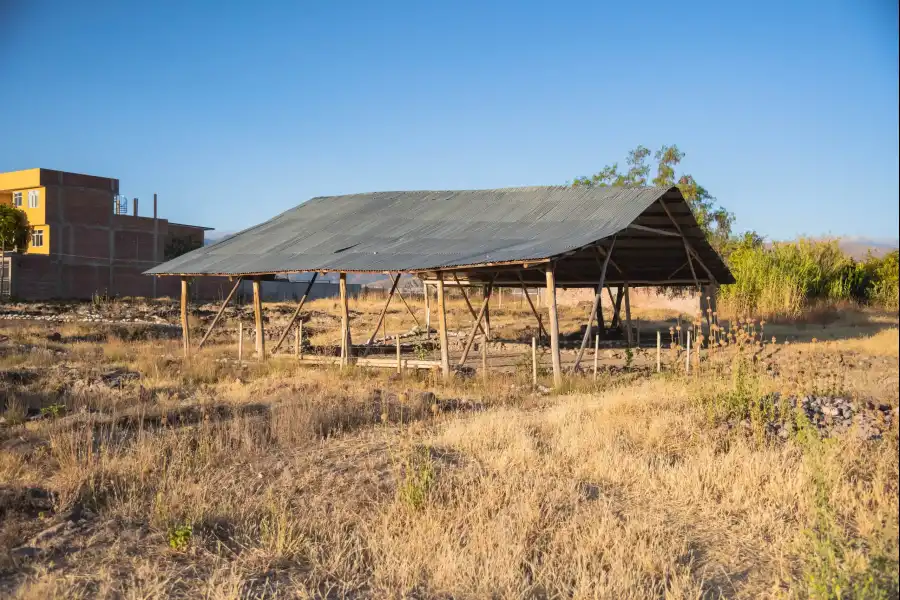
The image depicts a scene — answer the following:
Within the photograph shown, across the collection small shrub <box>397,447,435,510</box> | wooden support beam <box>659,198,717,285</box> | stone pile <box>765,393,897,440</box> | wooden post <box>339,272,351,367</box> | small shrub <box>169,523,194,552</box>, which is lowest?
small shrub <box>169,523,194,552</box>

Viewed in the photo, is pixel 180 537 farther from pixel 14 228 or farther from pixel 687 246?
pixel 14 228

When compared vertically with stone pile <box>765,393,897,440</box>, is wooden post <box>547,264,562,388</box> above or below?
above

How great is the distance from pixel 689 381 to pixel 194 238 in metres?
54.6

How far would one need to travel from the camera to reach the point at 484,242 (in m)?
17.8

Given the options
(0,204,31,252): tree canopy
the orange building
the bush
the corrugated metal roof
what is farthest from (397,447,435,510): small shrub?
(0,204,31,252): tree canopy

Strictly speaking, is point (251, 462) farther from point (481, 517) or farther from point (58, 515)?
point (481, 517)

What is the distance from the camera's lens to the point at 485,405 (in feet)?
40.3

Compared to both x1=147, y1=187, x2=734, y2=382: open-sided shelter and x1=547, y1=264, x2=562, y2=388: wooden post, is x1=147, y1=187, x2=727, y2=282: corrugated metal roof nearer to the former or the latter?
x1=147, y1=187, x2=734, y2=382: open-sided shelter

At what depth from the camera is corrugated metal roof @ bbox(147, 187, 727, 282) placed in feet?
54.4

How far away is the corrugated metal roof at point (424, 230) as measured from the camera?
1658cm

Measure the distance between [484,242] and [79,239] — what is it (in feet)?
128

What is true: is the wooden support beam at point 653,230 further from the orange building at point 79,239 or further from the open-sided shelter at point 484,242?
the orange building at point 79,239

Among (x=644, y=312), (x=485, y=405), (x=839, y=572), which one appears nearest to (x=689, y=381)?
(x=485, y=405)

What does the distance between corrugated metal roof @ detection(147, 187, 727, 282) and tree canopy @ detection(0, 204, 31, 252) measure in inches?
1185
